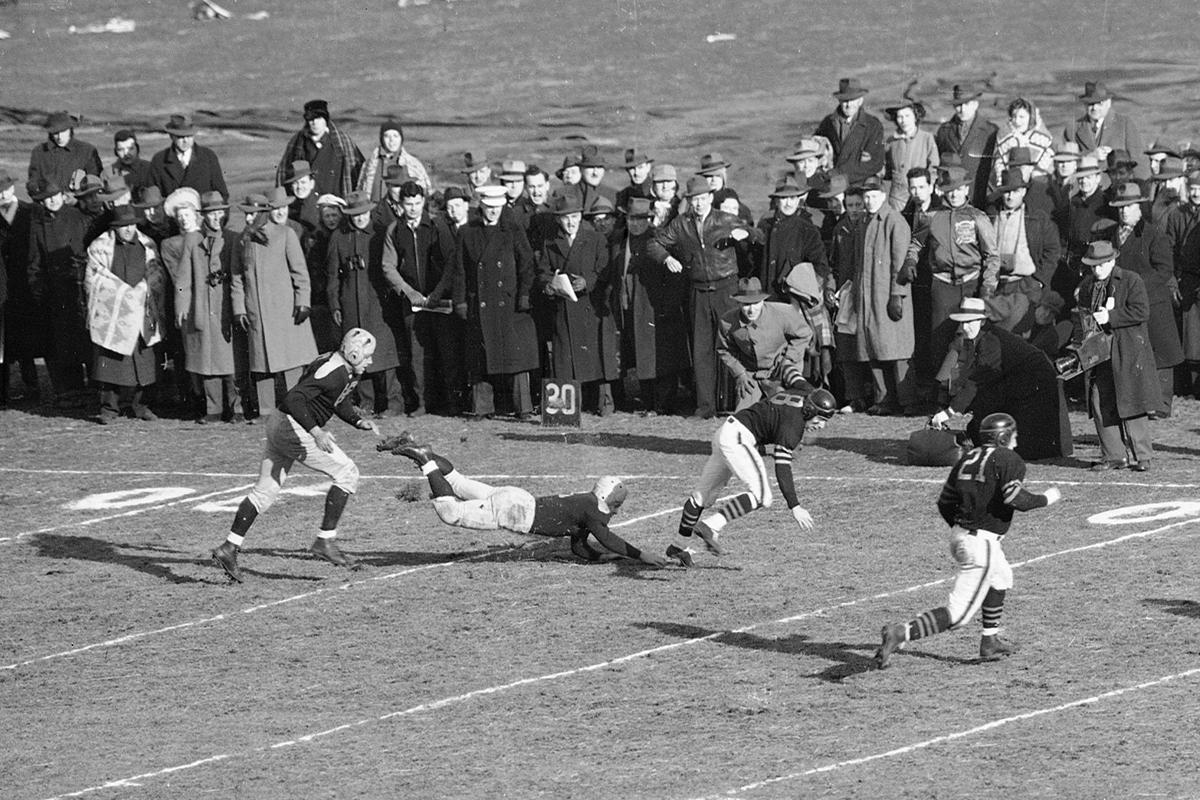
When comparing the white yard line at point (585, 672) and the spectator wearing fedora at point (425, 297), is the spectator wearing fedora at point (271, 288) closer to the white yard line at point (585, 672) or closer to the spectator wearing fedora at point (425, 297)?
the spectator wearing fedora at point (425, 297)

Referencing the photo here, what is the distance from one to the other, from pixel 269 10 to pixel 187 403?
22585 millimetres

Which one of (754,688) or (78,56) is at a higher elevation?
(78,56)

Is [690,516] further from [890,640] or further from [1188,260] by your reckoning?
[1188,260]

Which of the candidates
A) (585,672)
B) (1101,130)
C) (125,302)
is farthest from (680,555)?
(1101,130)

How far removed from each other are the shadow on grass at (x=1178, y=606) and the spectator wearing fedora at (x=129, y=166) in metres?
13.1

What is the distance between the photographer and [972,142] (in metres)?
22.9

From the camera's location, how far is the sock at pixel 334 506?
54.7ft

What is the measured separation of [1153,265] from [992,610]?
26.0 ft

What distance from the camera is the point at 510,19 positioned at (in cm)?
4350

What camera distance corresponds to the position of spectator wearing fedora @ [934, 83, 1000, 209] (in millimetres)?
22781

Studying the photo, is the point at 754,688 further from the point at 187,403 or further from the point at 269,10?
the point at 269,10

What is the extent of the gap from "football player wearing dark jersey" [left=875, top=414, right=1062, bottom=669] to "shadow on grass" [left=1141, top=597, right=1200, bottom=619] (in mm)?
1638

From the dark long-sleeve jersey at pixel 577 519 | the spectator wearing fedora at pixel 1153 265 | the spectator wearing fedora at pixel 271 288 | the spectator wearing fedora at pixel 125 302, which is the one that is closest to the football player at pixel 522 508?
the dark long-sleeve jersey at pixel 577 519

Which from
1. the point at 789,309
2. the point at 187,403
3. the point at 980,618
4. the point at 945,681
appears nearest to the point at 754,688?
the point at 945,681
